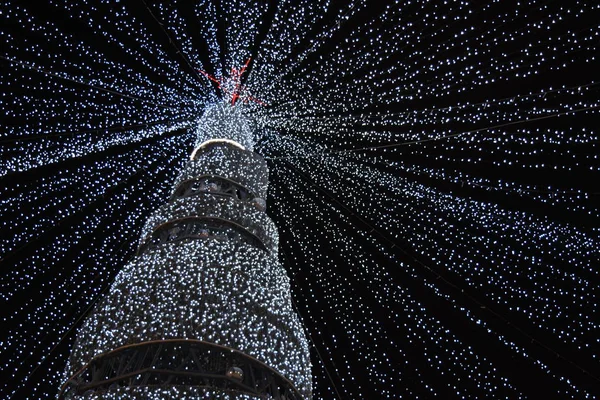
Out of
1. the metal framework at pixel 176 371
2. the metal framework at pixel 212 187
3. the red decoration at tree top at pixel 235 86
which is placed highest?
the red decoration at tree top at pixel 235 86

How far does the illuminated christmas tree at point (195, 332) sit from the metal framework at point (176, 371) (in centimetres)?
1

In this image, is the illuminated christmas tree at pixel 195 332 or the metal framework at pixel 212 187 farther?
the metal framework at pixel 212 187

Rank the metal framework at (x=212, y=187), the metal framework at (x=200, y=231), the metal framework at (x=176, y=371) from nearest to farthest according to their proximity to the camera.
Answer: the metal framework at (x=176, y=371)
the metal framework at (x=200, y=231)
the metal framework at (x=212, y=187)

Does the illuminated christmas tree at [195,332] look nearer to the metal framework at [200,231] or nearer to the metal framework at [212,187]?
the metal framework at [200,231]

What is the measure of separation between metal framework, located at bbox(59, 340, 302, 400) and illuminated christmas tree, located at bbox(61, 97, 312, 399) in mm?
13

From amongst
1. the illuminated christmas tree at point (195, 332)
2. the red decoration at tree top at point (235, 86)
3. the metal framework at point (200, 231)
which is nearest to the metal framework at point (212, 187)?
the metal framework at point (200, 231)

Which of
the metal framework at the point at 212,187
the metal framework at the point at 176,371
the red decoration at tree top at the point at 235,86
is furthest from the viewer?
the red decoration at tree top at the point at 235,86

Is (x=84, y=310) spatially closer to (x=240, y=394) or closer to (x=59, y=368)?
(x=59, y=368)

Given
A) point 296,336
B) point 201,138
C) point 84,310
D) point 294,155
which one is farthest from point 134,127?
point 296,336

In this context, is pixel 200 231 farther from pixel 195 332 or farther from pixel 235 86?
pixel 235 86

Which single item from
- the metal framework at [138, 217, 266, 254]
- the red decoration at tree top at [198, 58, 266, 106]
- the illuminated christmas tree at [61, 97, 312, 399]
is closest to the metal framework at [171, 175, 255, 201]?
the metal framework at [138, 217, 266, 254]

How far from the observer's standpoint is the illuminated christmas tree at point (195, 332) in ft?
19.9

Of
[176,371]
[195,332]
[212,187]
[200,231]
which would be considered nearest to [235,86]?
[212,187]

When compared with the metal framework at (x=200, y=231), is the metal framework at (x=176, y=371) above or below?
below
